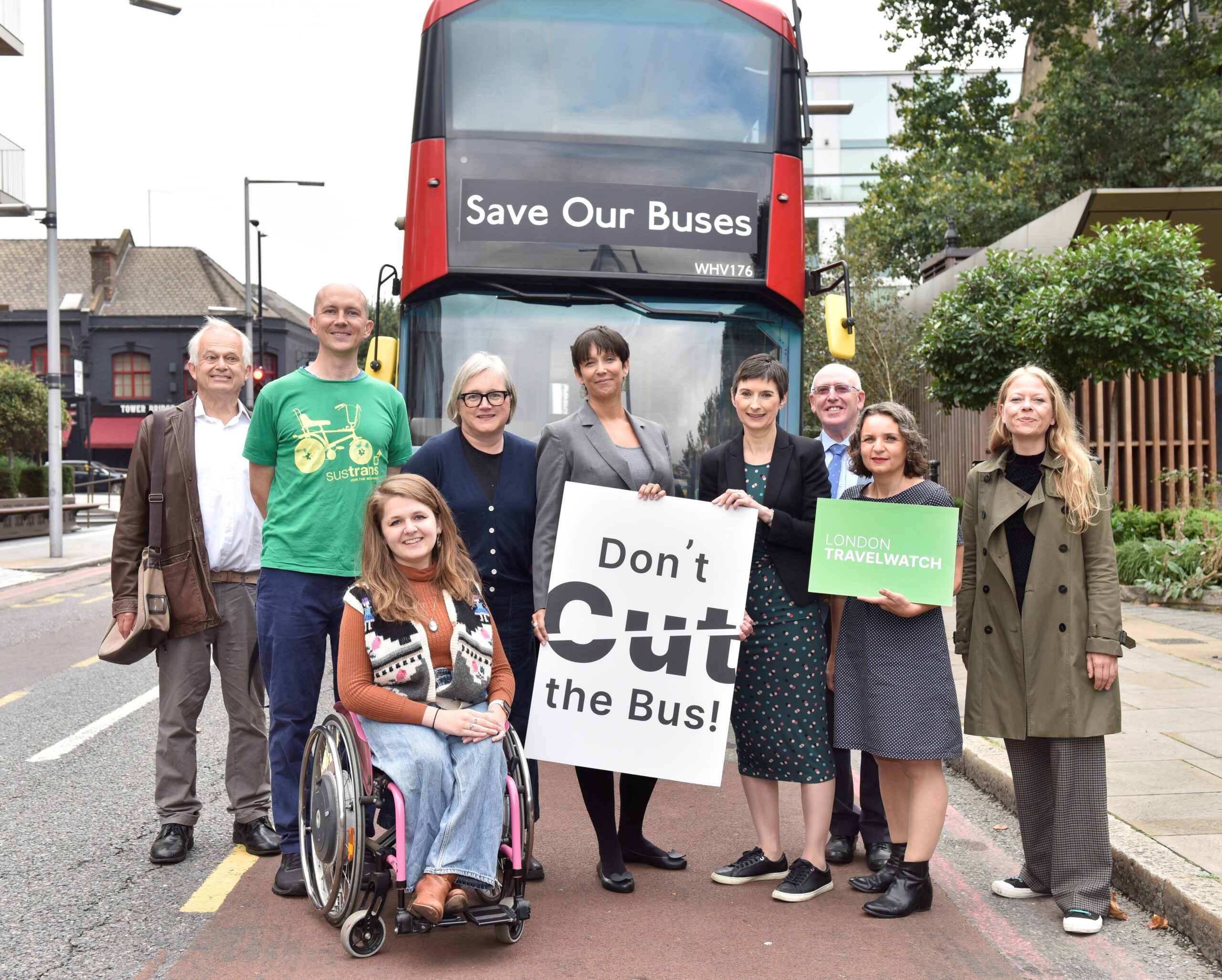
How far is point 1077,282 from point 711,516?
8818 mm

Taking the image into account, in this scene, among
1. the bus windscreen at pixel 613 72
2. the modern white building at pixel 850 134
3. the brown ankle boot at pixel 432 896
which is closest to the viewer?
the brown ankle boot at pixel 432 896

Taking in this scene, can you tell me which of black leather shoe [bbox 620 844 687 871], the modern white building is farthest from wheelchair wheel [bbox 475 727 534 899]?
the modern white building

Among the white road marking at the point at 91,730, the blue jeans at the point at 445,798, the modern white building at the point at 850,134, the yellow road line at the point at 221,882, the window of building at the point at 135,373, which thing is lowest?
the white road marking at the point at 91,730

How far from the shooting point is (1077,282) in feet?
38.1

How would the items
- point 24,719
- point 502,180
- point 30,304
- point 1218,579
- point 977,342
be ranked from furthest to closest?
A: point 30,304, point 977,342, point 1218,579, point 24,719, point 502,180

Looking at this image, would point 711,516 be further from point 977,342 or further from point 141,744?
point 977,342

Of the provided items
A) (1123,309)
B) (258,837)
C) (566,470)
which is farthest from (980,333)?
(258,837)

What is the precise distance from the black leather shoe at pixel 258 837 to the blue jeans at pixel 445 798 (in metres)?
1.34

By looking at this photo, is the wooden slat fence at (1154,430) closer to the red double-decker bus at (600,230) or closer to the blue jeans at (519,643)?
the red double-decker bus at (600,230)

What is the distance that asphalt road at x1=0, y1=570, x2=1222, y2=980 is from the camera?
11.7ft

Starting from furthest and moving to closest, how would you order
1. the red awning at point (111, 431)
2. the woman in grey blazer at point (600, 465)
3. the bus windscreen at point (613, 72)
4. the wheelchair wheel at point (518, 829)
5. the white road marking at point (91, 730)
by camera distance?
the red awning at point (111, 431) → the bus windscreen at point (613, 72) → the white road marking at point (91, 730) → the woman in grey blazer at point (600, 465) → the wheelchair wheel at point (518, 829)

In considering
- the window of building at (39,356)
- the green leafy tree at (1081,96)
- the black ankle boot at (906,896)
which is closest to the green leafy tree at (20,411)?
the window of building at (39,356)

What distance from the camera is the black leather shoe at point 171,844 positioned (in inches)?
181

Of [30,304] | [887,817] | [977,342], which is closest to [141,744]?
[887,817]
